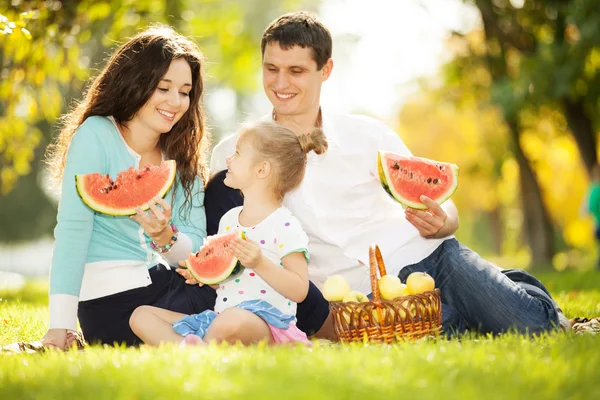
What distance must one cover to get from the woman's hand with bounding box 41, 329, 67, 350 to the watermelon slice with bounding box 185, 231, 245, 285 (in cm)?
79

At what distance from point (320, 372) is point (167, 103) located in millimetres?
2333

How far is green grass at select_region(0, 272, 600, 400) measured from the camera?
2846 mm

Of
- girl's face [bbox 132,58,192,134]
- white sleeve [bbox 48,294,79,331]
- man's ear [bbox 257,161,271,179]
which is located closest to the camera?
white sleeve [bbox 48,294,79,331]

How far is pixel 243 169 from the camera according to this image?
4.43 metres

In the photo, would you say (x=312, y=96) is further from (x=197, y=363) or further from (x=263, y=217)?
(x=197, y=363)

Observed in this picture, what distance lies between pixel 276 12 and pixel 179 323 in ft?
95.9

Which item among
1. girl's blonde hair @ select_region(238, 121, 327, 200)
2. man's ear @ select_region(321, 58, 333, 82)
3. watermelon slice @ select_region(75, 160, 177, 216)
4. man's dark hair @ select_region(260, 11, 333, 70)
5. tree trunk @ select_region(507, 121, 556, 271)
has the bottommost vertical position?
tree trunk @ select_region(507, 121, 556, 271)

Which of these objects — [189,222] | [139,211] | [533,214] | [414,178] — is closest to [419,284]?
[414,178]

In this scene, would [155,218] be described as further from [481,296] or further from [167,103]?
[481,296]

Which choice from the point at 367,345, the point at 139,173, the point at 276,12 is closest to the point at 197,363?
the point at 367,345

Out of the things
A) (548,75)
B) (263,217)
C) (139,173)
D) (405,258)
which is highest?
(548,75)

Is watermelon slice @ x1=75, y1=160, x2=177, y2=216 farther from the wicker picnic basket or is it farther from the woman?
the wicker picnic basket

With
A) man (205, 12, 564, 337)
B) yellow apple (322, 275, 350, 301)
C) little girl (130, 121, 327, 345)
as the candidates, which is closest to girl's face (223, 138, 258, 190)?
little girl (130, 121, 327, 345)

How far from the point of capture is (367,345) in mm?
3873
